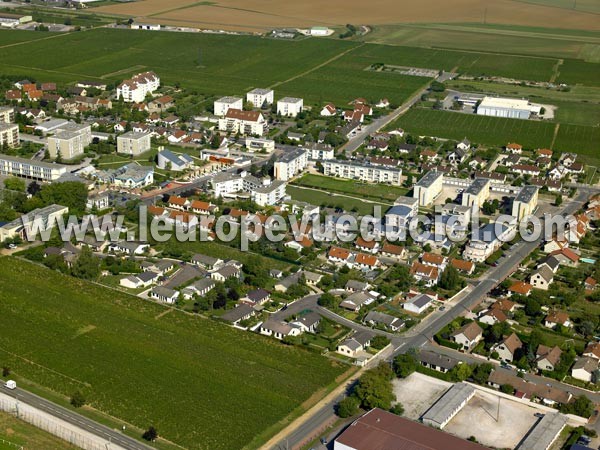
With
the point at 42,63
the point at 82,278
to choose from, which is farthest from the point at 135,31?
the point at 82,278

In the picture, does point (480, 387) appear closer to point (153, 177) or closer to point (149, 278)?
point (149, 278)

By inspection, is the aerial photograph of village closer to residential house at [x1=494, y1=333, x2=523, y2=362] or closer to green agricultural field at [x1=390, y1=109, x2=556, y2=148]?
residential house at [x1=494, y1=333, x2=523, y2=362]

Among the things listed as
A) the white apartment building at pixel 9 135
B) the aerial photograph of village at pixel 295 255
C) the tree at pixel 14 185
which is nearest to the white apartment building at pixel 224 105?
the aerial photograph of village at pixel 295 255

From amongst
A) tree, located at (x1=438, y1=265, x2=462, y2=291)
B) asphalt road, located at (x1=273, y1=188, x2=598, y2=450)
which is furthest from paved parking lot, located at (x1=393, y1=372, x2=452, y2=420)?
tree, located at (x1=438, y1=265, x2=462, y2=291)

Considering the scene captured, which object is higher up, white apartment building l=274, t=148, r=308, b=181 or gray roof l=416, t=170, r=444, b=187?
gray roof l=416, t=170, r=444, b=187

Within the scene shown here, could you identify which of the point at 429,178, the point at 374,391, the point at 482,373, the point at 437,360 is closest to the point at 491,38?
the point at 429,178

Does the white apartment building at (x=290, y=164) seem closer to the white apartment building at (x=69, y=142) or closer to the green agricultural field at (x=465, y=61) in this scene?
the white apartment building at (x=69, y=142)
